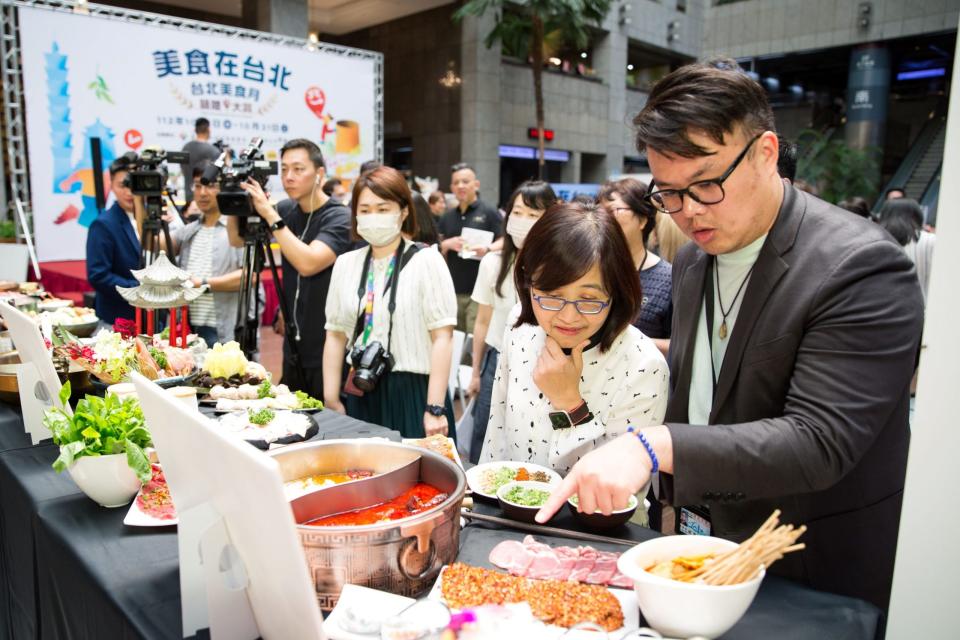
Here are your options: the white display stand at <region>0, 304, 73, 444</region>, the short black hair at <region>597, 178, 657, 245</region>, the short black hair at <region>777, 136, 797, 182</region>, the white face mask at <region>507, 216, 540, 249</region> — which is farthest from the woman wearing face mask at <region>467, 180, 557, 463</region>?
the white display stand at <region>0, 304, 73, 444</region>

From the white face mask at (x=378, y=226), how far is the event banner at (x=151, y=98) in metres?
4.36

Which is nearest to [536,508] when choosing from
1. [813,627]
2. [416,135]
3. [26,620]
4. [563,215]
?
[813,627]

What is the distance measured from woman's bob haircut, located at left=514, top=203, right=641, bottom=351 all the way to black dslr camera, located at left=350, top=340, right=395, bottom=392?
0.88 meters

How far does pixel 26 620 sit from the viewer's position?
1.61 metres

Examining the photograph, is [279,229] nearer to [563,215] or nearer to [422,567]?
[563,215]

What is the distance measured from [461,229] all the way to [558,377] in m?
4.06

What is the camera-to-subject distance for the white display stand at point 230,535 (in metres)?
0.73

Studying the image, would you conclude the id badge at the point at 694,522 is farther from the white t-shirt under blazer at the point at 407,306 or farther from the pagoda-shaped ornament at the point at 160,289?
the pagoda-shaped ornament at the point at 160,289

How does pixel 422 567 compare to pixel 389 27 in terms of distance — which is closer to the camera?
pixel 422 567

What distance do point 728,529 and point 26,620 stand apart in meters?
1.65

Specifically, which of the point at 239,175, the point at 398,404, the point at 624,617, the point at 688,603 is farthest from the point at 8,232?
the point at 688,603

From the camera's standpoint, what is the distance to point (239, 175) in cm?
267

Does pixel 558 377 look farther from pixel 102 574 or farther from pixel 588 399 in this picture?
pixel 102 574

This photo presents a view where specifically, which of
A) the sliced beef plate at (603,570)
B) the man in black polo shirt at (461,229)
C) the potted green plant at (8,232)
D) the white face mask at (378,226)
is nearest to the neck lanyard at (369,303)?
the white face mask at (378,226)
